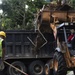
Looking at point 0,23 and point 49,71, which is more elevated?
point 0,23

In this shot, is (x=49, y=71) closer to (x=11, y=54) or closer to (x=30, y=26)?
(x=11, y=54)

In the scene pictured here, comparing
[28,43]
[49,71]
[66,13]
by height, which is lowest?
[49,71]

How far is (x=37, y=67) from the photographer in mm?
16516

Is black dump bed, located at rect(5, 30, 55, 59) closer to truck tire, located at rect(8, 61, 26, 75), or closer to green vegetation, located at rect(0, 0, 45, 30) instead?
truck tire, located at rect(8, 61, 26, 75)

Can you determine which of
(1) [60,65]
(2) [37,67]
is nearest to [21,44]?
(2) [37,67]

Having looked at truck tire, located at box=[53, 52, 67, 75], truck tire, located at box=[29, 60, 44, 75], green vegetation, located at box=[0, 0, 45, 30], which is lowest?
truck tire, located at box=[29, 60, 44, 75]

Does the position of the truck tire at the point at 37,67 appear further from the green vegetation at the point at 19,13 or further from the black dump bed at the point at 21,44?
the green vegetation at the point at 19,13

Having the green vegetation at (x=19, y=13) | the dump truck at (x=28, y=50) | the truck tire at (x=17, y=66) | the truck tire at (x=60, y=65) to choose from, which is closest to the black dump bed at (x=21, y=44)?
the dump truck at (x=28, y=50)

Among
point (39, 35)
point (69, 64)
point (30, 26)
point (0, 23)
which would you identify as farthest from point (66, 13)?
point (0, 23)

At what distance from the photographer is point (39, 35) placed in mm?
16156

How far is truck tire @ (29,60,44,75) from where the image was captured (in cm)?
1633

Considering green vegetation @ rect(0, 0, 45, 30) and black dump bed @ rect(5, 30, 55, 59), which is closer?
black dump bed @ rect(5, 30, 55, 59)

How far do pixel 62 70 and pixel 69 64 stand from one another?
0.33 meters

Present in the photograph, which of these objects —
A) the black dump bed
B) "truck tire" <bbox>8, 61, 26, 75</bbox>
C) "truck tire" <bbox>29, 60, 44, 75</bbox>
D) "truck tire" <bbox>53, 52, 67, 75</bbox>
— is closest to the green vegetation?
the black dump bed
